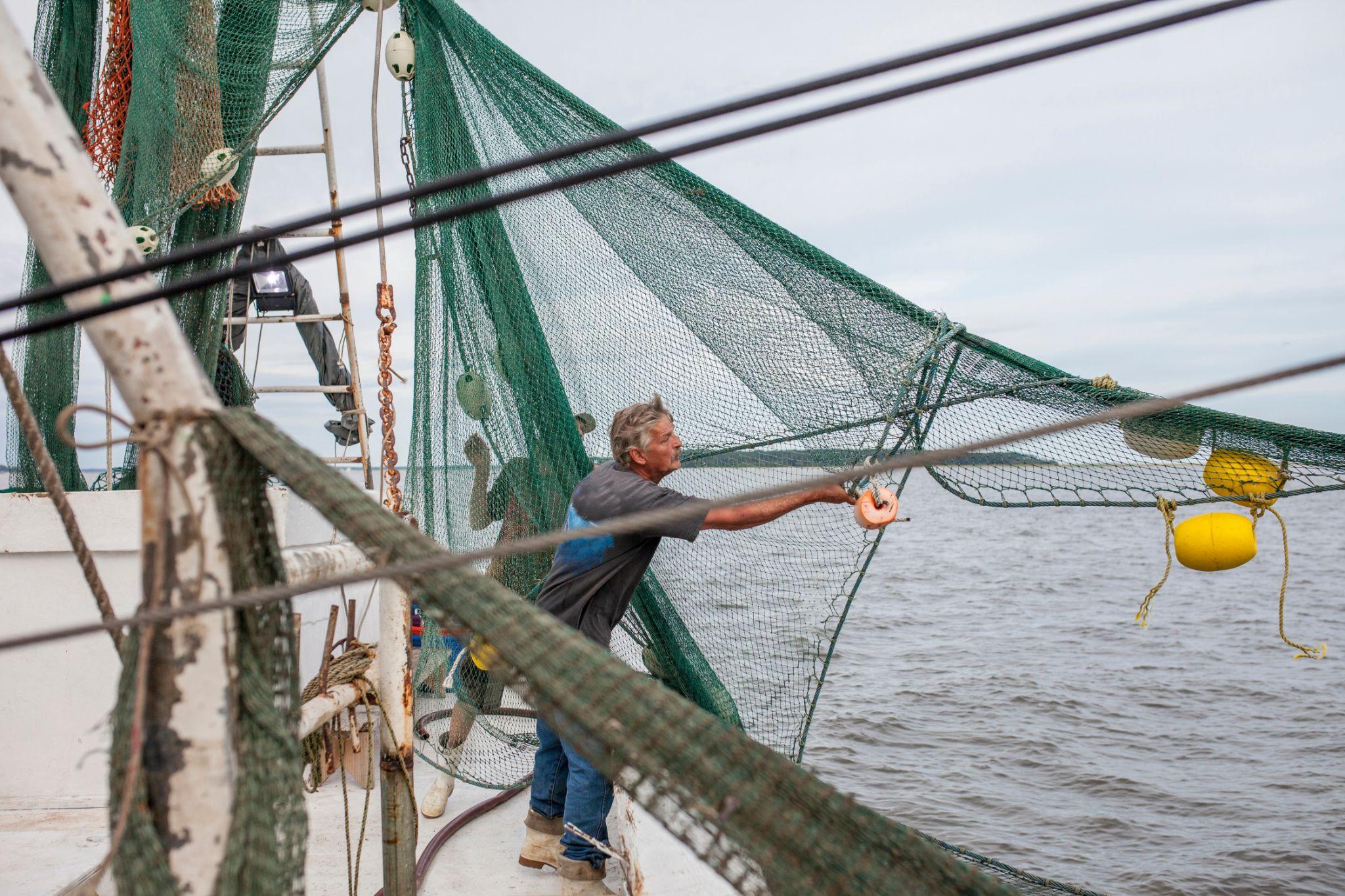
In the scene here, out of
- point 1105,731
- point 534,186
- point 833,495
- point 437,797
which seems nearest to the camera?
point 534,186

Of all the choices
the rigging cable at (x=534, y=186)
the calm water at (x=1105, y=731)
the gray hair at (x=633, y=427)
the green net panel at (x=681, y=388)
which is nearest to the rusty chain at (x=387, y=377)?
the green net panel at (x=681, y=388)

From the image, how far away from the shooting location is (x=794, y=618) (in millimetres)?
3484

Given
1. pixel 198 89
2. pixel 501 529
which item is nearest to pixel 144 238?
pixel 198 89

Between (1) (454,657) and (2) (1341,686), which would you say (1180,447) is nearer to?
(1) (454,657)

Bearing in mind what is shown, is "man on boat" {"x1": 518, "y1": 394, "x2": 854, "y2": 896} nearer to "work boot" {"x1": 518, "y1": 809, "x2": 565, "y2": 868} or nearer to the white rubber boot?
"work boot" {"x1": 518, "y1": 809, "x2": 565, "y2": 868}

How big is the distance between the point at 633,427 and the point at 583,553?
1.52 ft

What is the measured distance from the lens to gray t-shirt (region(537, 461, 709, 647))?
2.93m

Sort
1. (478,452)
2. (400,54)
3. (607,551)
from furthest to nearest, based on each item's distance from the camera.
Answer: (478,452)
(400,54)
(607,551)

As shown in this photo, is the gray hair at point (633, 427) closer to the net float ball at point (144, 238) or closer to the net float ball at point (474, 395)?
the net float ball at point (474, 395)

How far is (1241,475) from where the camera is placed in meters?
2.64

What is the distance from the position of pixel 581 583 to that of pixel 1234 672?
9717 mm

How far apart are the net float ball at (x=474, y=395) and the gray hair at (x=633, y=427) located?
0.59m

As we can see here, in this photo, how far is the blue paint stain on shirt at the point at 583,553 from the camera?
3029mm

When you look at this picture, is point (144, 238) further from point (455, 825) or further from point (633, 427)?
point (455, 825)
